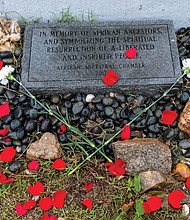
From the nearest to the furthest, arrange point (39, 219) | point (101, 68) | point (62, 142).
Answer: point (39, 219) → point (62, 142) → point (101, 68)

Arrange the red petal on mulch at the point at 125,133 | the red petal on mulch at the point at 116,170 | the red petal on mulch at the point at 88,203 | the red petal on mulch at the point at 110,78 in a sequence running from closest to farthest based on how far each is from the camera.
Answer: the red petal on mulch at the point at 88,203
the red petal on mulch at the point at 116,170
the red petal on mulch at the point at 125,133
the red petal on mulch at the point at 110,78

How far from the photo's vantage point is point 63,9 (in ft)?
11.6

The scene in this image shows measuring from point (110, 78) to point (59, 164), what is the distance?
0.75 meters

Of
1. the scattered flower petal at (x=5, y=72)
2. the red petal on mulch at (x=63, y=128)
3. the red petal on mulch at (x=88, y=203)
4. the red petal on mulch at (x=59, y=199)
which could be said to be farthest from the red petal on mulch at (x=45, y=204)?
the scattered flower petal at (x=5, y=72)

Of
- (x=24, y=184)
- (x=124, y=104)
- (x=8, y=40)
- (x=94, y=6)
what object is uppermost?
(x=94, y=6)

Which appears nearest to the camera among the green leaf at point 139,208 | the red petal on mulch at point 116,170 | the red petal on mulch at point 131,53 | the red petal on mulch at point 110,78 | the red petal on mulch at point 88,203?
the green leaf at point 139,208

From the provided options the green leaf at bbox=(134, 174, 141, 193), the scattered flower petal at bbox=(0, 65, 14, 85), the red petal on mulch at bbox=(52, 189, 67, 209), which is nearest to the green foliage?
the green leaf at bbox=(134, 174, 141, 193)

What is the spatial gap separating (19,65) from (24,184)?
951 millimetres

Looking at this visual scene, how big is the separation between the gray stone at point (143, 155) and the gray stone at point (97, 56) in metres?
0.49

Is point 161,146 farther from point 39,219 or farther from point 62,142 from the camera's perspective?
point 39,219

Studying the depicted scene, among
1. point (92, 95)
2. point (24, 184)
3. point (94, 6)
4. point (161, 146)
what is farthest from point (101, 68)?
point (24, 184)

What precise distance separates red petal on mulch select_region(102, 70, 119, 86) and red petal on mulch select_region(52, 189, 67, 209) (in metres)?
0.87

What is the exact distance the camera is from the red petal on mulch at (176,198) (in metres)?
2.86

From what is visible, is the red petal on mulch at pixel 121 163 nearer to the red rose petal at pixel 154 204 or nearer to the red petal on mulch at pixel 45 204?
the red rose petal at pixel 154 204
